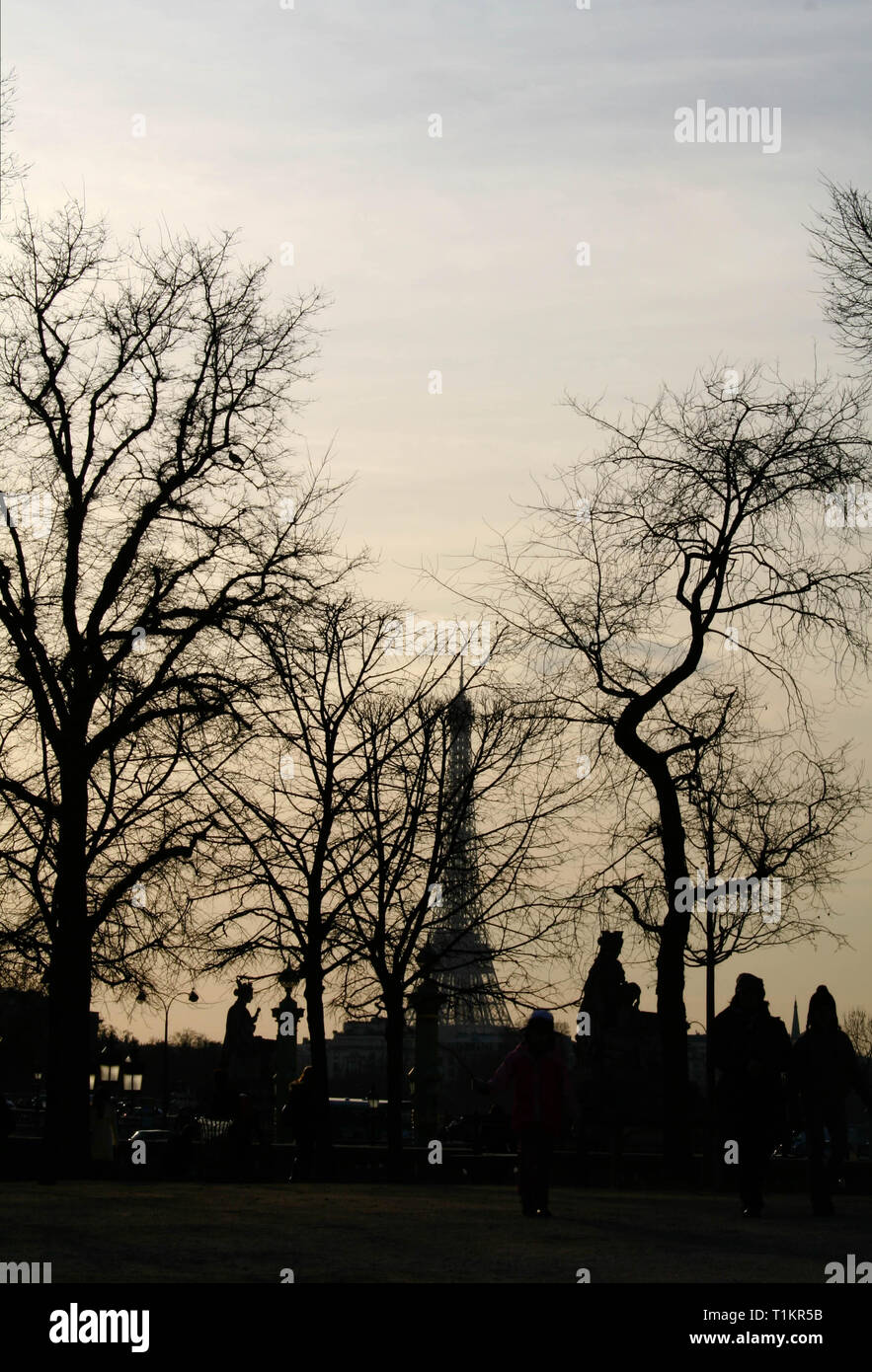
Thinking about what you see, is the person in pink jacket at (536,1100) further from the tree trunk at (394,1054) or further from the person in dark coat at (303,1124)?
the tree trunk at (394,1054)

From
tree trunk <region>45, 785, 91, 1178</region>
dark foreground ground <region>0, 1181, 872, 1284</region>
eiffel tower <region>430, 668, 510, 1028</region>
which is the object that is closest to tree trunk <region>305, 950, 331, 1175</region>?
eiffel tower <region>430, 668, 510, 1028</region>

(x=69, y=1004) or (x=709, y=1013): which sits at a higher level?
(x=69, y=1004)

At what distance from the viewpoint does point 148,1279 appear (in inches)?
397

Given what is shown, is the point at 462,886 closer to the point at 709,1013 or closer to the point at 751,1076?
the point at 709,1013

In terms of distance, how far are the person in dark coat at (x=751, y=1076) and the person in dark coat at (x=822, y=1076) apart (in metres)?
0.16

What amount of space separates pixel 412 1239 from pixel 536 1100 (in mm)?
2372

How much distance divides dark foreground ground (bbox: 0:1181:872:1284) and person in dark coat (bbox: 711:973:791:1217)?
0.45m

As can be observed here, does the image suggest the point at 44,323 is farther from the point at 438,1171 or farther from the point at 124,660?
the point at 438,1171

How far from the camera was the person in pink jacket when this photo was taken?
589 inches

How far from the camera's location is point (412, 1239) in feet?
42.2

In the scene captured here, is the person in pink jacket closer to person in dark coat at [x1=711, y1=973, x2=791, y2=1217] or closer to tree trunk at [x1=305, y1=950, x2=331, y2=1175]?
person in dark coat at [x1=711, y1=973, x2=791, y2=1217]

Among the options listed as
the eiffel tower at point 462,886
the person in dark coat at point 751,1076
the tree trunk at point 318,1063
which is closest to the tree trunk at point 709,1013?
the eiffel tower at point 462,886

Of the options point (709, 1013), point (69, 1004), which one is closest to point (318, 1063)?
point (69, 1004)
